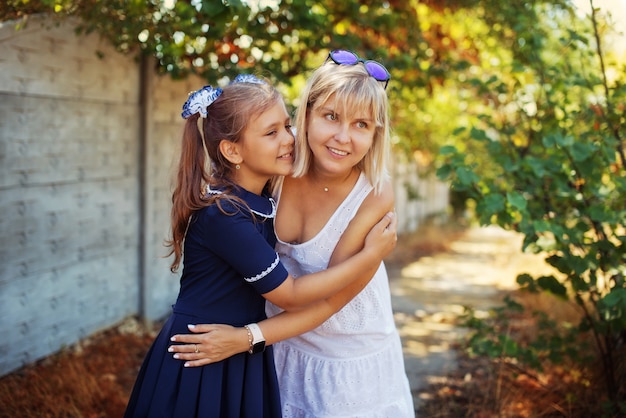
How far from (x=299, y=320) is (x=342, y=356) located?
0.92 feet

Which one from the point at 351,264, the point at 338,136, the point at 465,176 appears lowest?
the point at 351,264

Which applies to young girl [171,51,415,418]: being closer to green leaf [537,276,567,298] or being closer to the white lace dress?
the white lace dress

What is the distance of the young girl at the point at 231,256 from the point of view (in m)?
1.87

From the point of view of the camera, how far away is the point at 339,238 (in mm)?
2107

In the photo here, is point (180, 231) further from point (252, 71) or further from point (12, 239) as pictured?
point (252, 71)

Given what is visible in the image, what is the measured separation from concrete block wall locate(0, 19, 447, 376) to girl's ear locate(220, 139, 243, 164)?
71.3 inches

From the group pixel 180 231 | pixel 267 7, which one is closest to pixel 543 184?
pixel 267 7

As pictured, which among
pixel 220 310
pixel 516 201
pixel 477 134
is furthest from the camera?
pixel 477 134

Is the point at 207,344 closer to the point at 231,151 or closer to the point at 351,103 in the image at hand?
the point at 231,151

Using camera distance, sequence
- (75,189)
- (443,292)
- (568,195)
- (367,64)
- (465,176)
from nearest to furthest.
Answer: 1. (367,64)
2. (465,176)
3. (568,195)
4. (75,189)
5. (443,292)

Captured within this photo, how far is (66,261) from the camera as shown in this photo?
12.5 ft

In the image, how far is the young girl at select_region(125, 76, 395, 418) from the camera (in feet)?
6.12

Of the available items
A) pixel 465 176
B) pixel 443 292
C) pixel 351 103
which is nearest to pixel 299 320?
pixel 351 103

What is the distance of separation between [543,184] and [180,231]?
2160 millimetres
